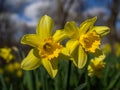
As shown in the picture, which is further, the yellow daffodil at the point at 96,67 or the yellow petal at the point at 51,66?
the yellow daffodil at the point at 96,67

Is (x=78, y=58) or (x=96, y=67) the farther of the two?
(x=96, y=67)

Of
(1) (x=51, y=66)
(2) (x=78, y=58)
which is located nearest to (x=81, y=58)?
(2) (x=78, y=58)

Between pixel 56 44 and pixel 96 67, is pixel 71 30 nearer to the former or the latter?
pixel 56 44

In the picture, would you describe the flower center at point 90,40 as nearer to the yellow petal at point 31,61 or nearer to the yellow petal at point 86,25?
the yellow petal at point 86,25

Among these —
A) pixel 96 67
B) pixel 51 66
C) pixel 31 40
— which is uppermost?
pixel 31 40


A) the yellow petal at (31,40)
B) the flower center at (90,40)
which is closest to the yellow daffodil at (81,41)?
the flower center at (90,40)

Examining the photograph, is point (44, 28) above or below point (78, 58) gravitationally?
above

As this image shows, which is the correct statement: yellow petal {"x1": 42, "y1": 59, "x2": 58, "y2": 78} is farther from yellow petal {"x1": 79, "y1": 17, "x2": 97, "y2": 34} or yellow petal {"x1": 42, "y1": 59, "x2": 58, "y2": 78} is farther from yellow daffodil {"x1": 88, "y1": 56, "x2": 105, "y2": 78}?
yellow daffodil {"x1": 88, "y1": 56, "x2": 105, "y2": 78}
